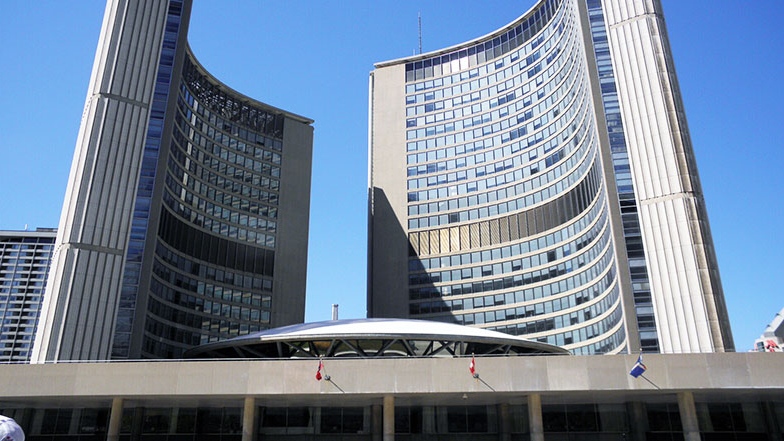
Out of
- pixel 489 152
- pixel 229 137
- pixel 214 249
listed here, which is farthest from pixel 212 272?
pixel 489 152

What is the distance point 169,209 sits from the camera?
288 feet

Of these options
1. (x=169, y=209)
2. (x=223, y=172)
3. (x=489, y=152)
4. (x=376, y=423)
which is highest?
(x=489, y=152)

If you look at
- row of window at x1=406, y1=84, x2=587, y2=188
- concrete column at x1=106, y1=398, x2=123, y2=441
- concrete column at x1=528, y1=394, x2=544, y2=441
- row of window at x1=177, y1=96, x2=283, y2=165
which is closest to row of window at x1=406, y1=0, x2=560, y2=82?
row of window at x1=406, y1=84, x2=587, y2=188

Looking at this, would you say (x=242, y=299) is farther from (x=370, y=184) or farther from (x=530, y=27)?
(x=530, y=27)

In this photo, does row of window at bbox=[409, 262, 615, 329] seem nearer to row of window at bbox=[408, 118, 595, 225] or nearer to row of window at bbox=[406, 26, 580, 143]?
row of window at bbox=[408, 118, 595, 225]

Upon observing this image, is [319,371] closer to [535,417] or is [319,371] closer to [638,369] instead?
[535,417]

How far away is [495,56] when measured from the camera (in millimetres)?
111500

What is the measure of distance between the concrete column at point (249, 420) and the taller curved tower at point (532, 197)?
129 ft

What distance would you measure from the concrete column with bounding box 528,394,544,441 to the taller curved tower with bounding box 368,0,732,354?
2426 centimetres

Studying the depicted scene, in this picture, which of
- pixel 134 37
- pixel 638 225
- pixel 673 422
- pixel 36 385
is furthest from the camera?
pixel 134 37

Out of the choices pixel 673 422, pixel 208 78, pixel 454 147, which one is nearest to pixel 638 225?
pixel 673 422

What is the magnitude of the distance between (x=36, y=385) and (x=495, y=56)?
291 feet

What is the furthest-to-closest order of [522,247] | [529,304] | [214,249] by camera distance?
1. [214,249]
2. [522,247]
3. [529,304]

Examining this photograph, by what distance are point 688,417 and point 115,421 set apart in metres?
38.1
